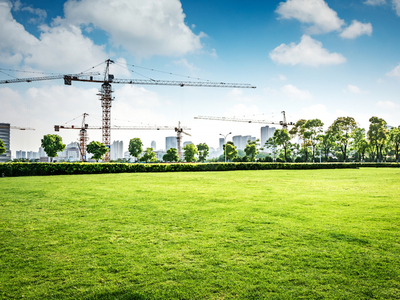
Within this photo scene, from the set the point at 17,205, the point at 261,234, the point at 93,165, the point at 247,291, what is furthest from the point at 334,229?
the point at 93,165

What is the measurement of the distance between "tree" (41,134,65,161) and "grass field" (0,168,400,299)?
55.4 m

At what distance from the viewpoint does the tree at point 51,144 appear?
55188 millimetres

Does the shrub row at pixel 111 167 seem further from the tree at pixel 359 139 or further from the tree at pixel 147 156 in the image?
the tree at pixel 147 156

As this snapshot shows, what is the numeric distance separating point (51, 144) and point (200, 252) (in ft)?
203

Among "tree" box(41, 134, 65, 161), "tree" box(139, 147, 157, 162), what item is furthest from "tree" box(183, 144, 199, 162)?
"tree" box(41, 134, 65, 161)

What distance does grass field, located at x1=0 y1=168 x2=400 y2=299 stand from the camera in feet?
10.6

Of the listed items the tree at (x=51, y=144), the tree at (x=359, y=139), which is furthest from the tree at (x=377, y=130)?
the tree at (x=51, y=144)

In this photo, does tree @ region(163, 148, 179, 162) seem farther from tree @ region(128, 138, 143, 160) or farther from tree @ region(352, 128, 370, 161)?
tree @ region(352, 128, 370, 161)

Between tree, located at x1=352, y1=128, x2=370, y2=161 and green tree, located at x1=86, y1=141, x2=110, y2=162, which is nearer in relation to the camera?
tree, located at x1=352, y1=128, x2=370, y2=161

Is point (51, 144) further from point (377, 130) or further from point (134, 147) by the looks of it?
point (377, 130)

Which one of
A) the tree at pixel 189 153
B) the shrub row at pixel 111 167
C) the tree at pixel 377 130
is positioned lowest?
the shrub row at pixel 111 167

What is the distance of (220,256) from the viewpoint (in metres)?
4.13

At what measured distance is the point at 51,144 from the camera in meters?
55.5

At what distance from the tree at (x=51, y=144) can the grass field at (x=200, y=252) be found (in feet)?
182
